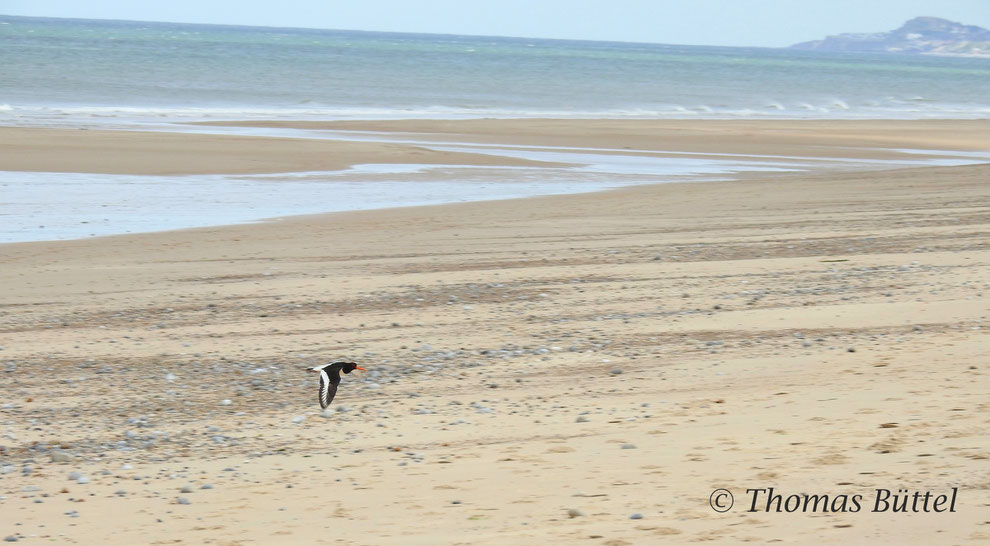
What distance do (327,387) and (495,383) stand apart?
1055 millimetres

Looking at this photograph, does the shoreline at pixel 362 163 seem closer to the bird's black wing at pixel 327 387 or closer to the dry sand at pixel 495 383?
the dry sand at pixel 495 383

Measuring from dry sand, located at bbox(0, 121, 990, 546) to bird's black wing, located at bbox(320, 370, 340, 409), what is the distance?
0.13 metres

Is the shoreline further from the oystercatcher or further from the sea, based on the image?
the oystercatcher

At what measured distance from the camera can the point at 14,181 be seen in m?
15.9

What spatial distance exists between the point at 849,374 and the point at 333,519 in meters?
3.00

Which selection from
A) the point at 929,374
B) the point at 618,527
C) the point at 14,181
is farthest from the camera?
the point at 14,181

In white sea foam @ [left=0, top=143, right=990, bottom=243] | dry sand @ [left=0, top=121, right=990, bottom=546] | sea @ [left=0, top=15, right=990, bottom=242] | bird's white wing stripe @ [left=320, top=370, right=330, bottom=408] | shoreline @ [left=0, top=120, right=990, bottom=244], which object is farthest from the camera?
sea @ [left=0, top=15, right=990, bottom=242]

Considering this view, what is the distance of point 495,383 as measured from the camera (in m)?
5.96

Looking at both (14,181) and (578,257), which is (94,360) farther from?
(14,181)

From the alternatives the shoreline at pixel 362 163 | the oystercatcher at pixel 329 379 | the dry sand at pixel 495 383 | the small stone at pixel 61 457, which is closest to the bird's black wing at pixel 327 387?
the oystercatcher at pixel 329 379

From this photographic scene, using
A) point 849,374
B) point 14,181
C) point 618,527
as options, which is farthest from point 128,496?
point 14,181

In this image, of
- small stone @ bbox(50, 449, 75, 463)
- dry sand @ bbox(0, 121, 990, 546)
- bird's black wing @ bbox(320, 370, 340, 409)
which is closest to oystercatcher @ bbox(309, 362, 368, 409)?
bird's black wing @ bbox(320, 370, 340, 409)

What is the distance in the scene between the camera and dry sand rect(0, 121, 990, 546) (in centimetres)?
404

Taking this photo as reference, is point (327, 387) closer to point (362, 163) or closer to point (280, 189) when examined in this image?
point (280, 189)
